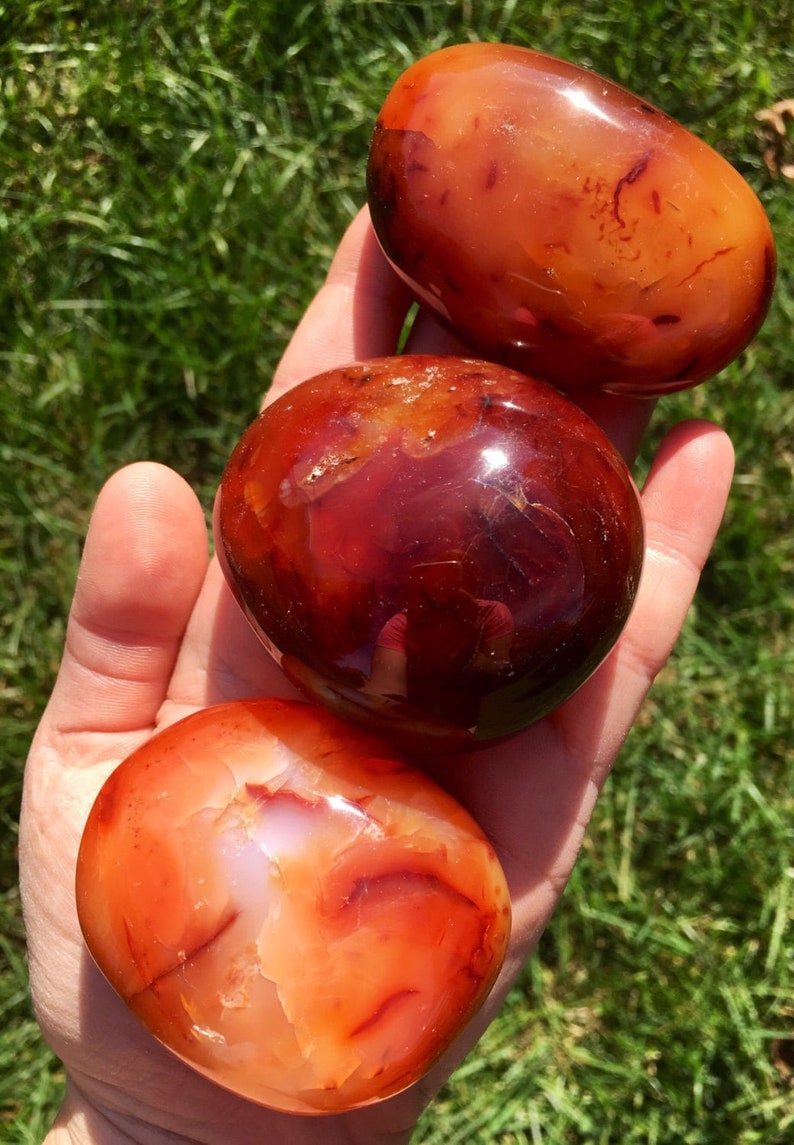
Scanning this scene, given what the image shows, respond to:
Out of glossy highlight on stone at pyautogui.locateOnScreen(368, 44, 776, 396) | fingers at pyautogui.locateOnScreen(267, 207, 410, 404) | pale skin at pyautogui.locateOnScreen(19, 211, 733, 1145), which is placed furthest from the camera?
fingers at pyautogui.locateOnScreen(267, 207, 410, 404)

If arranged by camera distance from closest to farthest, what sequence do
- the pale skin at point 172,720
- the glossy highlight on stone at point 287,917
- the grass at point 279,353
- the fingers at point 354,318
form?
the glossy highlight on stone at point 287,917, the pale skin at point 172,720, the fingers at point 354,318, the grass at point 279,353

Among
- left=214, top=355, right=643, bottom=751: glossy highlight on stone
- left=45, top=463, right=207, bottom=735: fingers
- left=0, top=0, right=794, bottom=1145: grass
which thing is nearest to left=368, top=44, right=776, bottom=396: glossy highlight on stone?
left=214, top=355, right=643, bottom=751: glossy highlight on stone

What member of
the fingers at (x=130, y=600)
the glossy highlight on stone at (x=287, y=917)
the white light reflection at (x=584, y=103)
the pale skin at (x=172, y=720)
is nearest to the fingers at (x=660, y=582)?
the pale skin at (x=172, y=720)

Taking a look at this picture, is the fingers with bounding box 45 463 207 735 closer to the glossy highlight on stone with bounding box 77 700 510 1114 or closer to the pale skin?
the pale skin

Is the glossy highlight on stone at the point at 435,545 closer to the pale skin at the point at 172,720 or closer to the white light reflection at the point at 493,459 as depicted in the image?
the white light reflection at the point at 493,459

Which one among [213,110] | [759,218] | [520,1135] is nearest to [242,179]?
[213,110]

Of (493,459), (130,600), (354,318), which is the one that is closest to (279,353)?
(354,318)

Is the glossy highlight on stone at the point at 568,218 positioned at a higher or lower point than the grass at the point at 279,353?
higher
